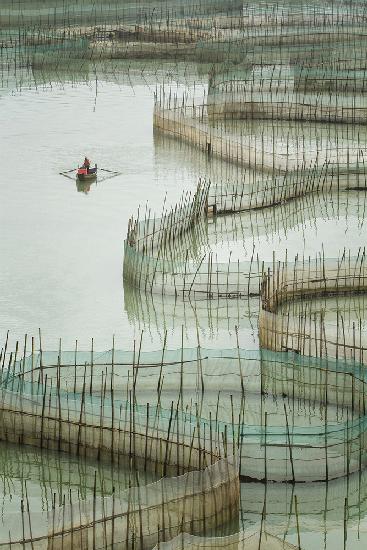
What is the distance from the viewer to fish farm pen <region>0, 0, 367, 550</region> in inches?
429

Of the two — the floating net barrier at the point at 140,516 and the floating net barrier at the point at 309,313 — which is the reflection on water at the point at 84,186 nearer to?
the floating net barrier at the point at 309,313

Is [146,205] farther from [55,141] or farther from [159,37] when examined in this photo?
[159,37]

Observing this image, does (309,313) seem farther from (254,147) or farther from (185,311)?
(254,147)

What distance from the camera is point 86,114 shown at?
24.3 m

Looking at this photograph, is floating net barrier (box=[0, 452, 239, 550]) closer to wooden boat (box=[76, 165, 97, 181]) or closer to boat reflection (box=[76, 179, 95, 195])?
boat reflection (box=[76, 179, 95, 195])

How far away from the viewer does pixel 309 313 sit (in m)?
14.8

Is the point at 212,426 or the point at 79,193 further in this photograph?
the point at 79,193

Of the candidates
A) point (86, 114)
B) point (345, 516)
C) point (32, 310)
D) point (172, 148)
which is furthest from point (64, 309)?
point (86, 114)

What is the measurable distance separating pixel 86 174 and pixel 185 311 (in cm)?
526

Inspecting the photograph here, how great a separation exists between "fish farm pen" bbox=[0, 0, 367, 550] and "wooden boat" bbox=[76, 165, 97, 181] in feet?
0.31

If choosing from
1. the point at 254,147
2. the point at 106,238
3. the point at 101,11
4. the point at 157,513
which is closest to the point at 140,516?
the point at 157,513

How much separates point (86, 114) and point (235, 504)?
47.1 ft

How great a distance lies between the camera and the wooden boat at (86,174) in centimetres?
1973

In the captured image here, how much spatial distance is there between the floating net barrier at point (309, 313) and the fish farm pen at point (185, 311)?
26 mm
